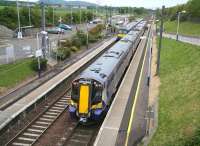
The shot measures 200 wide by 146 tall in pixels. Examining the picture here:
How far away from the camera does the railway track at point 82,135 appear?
19391 millimetres

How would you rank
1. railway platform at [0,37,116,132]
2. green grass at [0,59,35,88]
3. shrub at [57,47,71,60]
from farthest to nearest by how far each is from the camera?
1. shrub at [57,47,71,60]
2. green grass at [0,59,35,88]
3. railway platform at [0,37,116,132]

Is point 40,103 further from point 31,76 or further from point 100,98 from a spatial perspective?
point 31,76

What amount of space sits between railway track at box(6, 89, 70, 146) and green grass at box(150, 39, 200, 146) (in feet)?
25.0

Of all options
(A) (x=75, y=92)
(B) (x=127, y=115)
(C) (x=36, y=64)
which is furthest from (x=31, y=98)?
(C) (x=36, y=64)

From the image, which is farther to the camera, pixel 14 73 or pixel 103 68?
pixel 14 73

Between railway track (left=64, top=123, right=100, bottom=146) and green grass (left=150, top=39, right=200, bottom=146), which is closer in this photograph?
green grass (left=150, top=39, right=200, bottom=146)

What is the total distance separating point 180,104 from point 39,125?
10.1m

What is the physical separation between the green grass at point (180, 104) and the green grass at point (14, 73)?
1468 centimetres

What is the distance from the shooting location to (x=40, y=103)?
85.1 ft

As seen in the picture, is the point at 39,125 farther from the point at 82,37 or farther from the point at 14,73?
the point at 82,37

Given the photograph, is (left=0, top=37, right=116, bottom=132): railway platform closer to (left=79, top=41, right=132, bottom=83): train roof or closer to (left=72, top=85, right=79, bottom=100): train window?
(left=72, top=85, right=79, bottom=100): train window

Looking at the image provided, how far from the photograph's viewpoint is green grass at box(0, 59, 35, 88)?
30.6 m

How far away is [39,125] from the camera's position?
21.9m

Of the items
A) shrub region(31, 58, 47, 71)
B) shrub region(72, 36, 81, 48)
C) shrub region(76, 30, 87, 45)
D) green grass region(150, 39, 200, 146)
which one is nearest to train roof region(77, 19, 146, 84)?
green grass region(150, 39, 200, 146)
